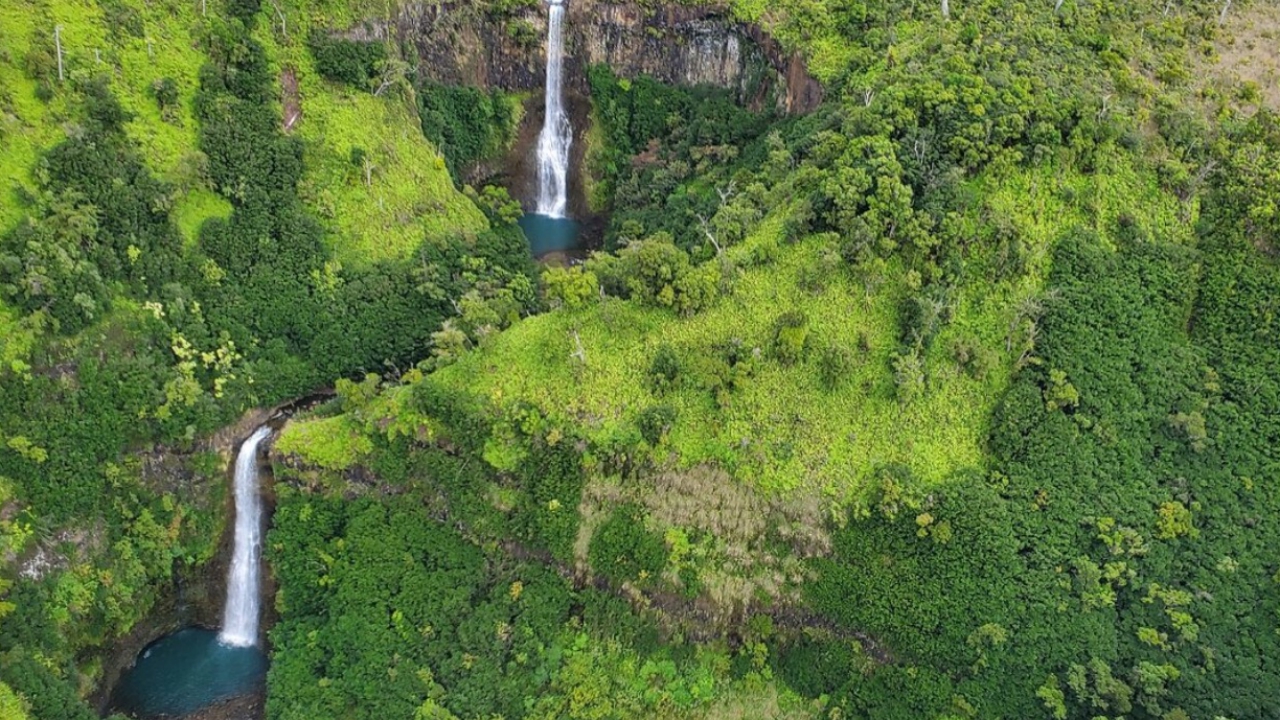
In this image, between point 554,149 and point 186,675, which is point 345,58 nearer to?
point 554,149

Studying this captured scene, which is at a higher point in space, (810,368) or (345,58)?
(345,58)

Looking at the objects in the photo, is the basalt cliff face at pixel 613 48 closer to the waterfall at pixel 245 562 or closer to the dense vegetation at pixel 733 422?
the dense vegetation at pixel 733 422

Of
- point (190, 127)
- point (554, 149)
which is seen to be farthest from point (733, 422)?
point (554, 149)

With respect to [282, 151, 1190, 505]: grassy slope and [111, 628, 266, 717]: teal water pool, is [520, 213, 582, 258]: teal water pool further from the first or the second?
[111, 628, 266, 717]: teal water pool

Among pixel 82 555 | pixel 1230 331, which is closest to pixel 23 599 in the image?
pixel 82 555

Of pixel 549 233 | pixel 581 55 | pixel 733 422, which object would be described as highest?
pixel 581 55

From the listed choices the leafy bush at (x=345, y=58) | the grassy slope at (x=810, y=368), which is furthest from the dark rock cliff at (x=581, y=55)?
the grassy slope at (x=810, y=368)

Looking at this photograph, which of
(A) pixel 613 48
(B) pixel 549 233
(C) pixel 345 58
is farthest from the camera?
(B) pixel 549 233
